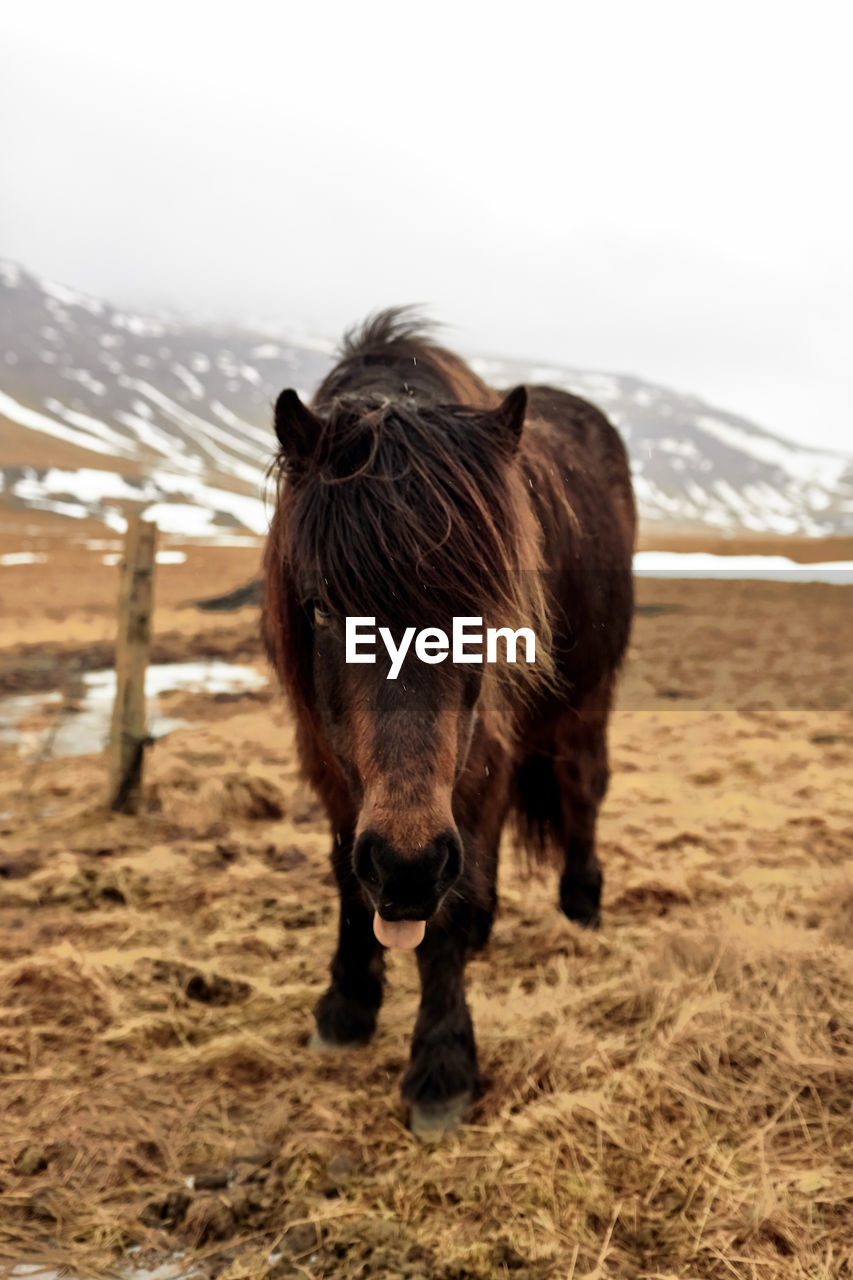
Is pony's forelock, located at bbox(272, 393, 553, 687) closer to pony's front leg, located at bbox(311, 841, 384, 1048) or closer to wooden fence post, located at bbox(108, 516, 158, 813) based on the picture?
pony's front leg, located at bbox(311, 841, 384, 1048)

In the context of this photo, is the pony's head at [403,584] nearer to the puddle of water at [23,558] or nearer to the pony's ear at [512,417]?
the pony's ear at [512,417]

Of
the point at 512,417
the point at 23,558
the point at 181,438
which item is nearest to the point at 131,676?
the point at 512,417

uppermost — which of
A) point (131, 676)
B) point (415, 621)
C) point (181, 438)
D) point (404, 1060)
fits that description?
point (181, 438)

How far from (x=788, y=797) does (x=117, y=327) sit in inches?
7938

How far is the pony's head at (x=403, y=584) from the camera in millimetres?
1940

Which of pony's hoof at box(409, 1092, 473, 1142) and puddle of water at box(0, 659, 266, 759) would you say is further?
puddle of water at box(0, 659, 266, 759)

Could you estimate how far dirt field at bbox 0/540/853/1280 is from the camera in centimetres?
215

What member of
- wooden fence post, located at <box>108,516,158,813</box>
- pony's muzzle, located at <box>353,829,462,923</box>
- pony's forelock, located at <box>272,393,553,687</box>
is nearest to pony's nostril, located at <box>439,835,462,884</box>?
pony's muzzle, located at <box>353,829,462,923</box>

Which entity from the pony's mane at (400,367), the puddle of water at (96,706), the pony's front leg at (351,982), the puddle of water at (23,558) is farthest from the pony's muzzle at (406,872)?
Answer: the puddle of water at (23,558)

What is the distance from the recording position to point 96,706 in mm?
8906

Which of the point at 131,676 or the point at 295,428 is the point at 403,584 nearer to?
the point at 295,428

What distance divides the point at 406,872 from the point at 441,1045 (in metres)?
1.14

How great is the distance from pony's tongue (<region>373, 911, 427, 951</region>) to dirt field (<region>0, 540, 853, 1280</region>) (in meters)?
0.74

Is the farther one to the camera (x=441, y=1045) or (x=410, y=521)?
(x=441, y=1045)
